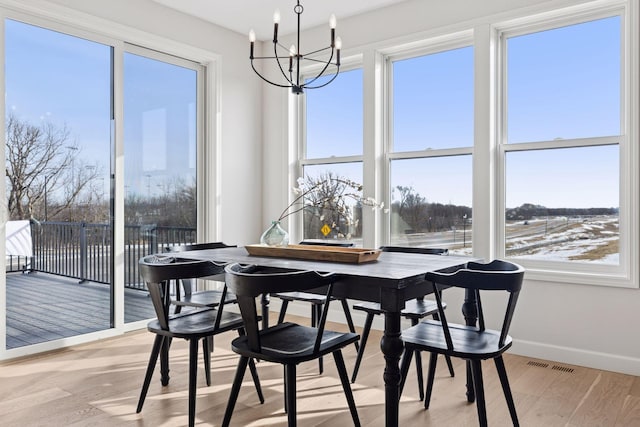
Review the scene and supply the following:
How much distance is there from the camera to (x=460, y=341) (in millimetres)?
2203

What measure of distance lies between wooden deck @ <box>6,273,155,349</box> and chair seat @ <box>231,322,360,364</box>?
2.19 metres

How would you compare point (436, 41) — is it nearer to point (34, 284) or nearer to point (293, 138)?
point (293, 138)

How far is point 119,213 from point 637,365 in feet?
13.1

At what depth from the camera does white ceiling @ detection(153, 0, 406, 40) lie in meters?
4.19

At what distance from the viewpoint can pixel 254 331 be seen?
2027 millimetres

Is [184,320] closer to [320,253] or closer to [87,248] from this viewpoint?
[320,253]

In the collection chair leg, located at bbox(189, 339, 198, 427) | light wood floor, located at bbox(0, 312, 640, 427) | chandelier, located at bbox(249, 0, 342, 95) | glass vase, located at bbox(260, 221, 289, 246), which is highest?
chandelier, located at bbox(249, 0, 342, 95)

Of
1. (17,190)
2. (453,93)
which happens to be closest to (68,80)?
(17,190)

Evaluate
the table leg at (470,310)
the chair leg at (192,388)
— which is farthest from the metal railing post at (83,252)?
the table leg at (470,310)

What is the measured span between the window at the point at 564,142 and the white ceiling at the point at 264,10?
1.34 m

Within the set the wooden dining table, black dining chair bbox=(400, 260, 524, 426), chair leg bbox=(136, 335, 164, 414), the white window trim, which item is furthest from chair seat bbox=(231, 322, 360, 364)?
the white window trim

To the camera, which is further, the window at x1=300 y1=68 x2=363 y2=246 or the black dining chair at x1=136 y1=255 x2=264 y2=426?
the window at x1=300 y1=68 x2=363 y2=246

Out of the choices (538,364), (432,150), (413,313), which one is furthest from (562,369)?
(432,150)

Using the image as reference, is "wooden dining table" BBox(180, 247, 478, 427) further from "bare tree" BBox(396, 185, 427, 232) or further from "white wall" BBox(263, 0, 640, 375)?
"bare tree" BBox(396, 185, 427, 232)
